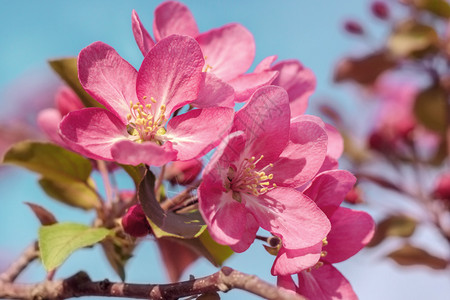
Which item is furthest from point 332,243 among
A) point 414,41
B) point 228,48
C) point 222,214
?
point 414,41

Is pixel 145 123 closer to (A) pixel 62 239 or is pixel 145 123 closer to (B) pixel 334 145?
(A) pixel 62 239

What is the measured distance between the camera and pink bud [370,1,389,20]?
2568mm

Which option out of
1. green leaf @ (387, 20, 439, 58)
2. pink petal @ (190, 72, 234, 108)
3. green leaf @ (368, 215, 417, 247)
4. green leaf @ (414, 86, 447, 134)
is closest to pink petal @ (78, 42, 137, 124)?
pink petal @ (190, 72, 234, 108)

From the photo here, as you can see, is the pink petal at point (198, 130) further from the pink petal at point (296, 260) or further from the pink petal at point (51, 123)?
the pink petal at point (51, 123)

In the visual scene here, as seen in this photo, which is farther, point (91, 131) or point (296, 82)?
point (296, 82)

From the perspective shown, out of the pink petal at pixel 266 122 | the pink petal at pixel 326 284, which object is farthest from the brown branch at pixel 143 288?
the pink petal at pixel 266 122

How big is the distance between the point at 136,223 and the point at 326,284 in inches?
15.7

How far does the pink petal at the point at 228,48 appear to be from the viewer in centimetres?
124

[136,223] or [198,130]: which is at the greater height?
[198,130]

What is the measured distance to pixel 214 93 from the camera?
986 millimetres

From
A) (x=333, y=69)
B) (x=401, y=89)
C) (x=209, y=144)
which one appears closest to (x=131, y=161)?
(x=209, y=144)

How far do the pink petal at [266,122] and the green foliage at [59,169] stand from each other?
19.0 inches

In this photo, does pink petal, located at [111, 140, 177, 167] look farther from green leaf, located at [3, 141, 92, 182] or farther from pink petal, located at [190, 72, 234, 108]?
green leaf, located at [3, 141, 92, 182]

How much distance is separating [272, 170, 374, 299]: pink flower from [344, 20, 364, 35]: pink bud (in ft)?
5.30
